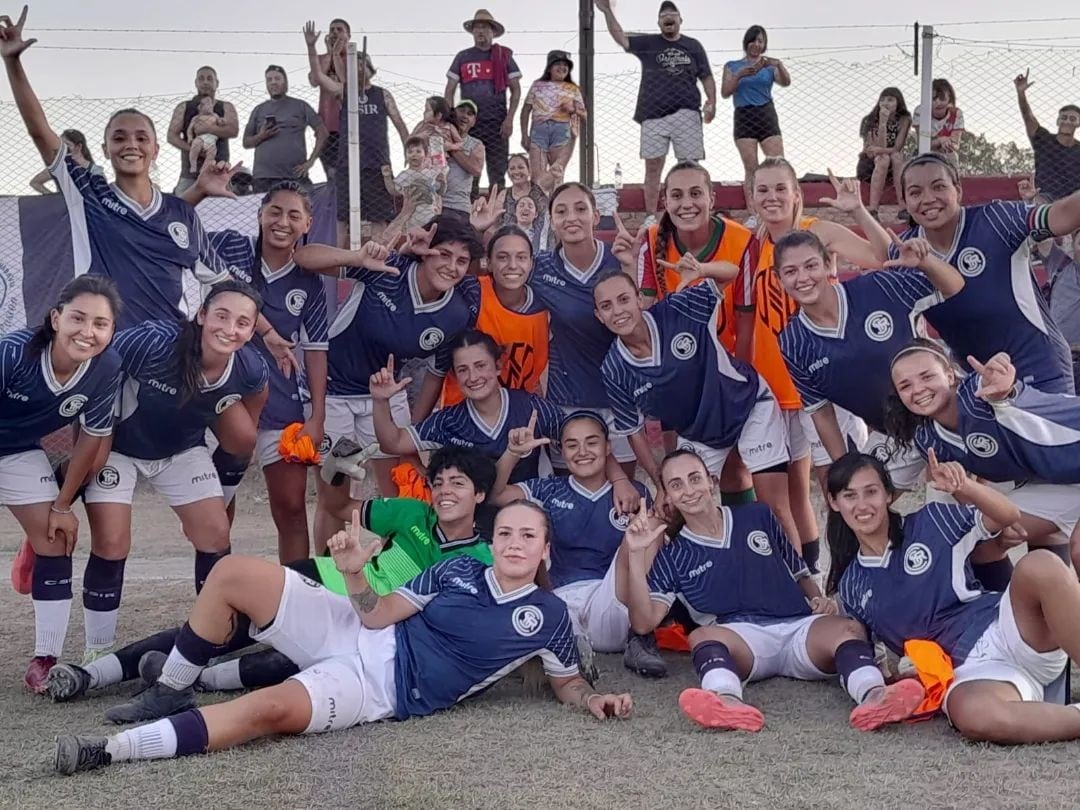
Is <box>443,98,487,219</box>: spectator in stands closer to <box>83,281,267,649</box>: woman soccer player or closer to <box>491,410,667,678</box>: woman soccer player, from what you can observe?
<box>491,410,667,678</box>: woman soccer player

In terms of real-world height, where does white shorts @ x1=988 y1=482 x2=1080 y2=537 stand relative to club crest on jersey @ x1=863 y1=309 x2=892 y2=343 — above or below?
below

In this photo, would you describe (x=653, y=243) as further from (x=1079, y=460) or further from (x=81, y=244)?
(x=81, y=244)

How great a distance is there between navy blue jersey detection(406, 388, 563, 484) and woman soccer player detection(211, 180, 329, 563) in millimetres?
494

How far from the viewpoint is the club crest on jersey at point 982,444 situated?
405 cm

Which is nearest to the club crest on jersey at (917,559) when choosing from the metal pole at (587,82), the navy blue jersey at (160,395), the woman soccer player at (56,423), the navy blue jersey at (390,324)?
the navy blue jersey at (390,324)

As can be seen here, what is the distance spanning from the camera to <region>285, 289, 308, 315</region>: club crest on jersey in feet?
17.4

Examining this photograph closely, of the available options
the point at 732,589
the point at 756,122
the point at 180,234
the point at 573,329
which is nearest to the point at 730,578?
the point at 732,589

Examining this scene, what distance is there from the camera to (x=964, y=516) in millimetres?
4012

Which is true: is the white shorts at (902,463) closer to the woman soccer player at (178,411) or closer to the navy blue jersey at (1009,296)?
the navy blue jersey at (1009,296)

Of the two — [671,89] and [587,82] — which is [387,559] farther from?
[671,89]

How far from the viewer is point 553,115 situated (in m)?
8.73

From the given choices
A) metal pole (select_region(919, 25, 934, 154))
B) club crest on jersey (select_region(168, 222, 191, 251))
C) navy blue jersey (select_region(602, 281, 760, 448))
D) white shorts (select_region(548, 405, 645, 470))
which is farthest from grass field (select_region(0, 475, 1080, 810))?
metal pole (select_region(919, 25, 934, 154))

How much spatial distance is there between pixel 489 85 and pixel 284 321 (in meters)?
4.32

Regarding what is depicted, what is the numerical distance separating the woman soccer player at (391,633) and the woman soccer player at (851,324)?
4.47 feet
